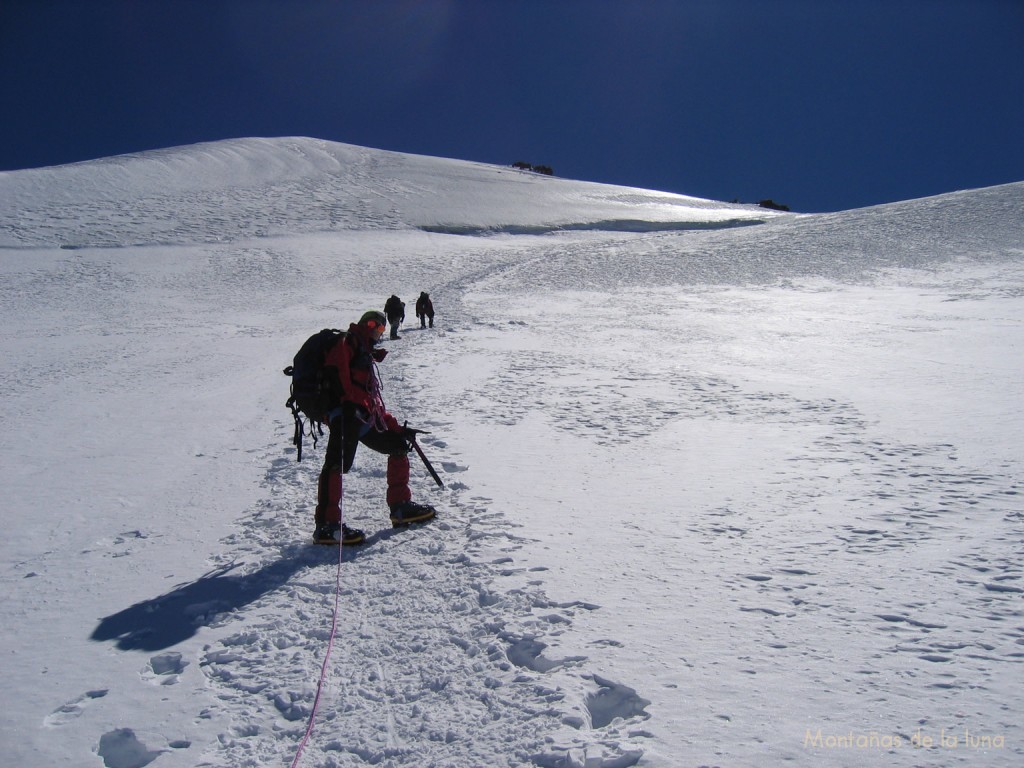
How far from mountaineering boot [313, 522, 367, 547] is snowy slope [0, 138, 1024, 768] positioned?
0.32 ft

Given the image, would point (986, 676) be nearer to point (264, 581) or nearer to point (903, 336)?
point (264, 581)

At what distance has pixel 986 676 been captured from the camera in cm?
294

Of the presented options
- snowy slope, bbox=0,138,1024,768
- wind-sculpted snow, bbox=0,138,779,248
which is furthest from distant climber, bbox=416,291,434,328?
wind-sculpted snow, bbox=0,138,779,248

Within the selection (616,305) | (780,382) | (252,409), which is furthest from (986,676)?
(616,305)

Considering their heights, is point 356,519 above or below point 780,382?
below

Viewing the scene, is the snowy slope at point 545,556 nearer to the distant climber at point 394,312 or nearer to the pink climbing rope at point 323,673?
the pink climbing rope at point 323,673

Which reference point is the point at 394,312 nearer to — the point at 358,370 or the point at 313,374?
the point at 358,370

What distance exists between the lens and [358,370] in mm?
4773

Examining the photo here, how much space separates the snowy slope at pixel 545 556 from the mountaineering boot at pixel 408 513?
139 millimetres

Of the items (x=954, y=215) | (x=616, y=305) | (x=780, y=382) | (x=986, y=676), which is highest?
(x=954, y=215)

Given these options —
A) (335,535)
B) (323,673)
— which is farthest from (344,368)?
(323,673)

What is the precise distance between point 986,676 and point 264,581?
4.01 metres

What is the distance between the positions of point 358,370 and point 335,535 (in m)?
1.21

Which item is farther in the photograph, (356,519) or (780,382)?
(780,382)
